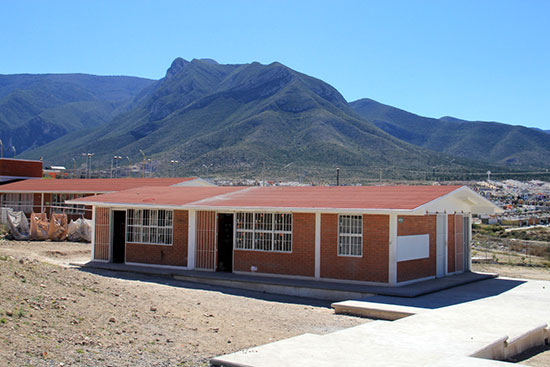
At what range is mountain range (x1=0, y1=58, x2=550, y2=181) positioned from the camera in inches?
3204

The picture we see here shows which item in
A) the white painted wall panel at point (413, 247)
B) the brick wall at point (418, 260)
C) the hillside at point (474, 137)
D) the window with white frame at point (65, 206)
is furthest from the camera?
the hillside at point (474, 137)

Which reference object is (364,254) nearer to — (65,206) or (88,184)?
(88,184)

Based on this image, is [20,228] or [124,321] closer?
[124,321]

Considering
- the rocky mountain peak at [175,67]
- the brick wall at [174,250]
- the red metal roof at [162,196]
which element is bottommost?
the brick wall at [174,250]

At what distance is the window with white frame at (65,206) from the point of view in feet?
119

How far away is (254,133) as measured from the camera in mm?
92812

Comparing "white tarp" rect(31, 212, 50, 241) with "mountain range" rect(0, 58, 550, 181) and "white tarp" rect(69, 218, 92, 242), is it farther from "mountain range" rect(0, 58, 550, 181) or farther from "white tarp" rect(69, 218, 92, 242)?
"mountain range" rect(0, 58, 550, 181)

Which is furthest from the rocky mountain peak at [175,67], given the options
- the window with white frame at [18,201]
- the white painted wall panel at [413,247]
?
the white painted wall panel at [413,247]

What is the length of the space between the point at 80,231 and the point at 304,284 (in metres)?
17.5

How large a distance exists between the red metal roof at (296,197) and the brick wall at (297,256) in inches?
23.7

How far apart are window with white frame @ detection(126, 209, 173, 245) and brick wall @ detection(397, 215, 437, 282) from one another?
845cm

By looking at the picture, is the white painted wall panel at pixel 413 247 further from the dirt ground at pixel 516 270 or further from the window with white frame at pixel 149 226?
the window with white frame at pixel 149 226

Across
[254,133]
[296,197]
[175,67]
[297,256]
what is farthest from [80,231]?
[175,67]

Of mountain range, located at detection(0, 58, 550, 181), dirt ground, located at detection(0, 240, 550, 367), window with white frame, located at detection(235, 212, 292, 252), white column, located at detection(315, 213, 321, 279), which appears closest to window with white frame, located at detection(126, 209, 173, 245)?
window with white frame, located at detection(235, 212, 292, 252)
